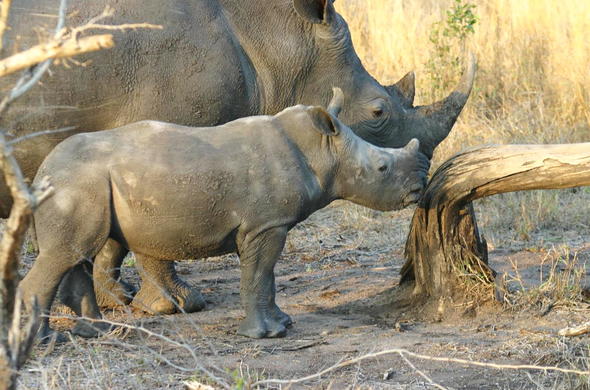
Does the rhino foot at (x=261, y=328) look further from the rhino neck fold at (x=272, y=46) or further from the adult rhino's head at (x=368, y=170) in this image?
the rhino neck fold at (x=272, y=46)

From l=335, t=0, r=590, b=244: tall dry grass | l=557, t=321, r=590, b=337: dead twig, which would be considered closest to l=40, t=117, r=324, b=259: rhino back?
l=557, t=321, r=590, b=337: dead twig

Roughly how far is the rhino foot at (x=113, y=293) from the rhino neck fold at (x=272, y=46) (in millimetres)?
1358

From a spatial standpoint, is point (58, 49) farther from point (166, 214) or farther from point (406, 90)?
point (406, 90)

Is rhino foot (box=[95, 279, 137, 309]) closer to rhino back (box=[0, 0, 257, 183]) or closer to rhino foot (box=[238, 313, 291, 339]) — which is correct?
rhino back (box=[0, 0, 257, 183])

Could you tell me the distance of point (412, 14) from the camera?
463 inches

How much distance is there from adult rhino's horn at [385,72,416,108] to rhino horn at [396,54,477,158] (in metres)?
0.19

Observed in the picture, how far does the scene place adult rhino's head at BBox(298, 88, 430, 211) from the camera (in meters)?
5.42

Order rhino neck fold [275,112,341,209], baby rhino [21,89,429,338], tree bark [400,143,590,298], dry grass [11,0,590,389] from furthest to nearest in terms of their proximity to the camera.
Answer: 1. tree bark [400,143,590,298]
2. rhino neck fold [275,112,341,209]
3. baby rhino [21,89,429,338]
4. dry grass [11,0,590,389]

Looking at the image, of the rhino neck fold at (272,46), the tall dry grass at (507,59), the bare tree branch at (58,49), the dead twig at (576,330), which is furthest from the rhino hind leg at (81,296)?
the tall dry grass at (507,59)

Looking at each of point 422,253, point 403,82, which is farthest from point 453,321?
point 403,82

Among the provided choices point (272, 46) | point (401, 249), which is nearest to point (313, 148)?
point (272, 46)

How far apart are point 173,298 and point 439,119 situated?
6.65ft

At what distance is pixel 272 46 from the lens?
643cm

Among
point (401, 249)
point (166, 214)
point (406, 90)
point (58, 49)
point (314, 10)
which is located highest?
point (58, 49)
